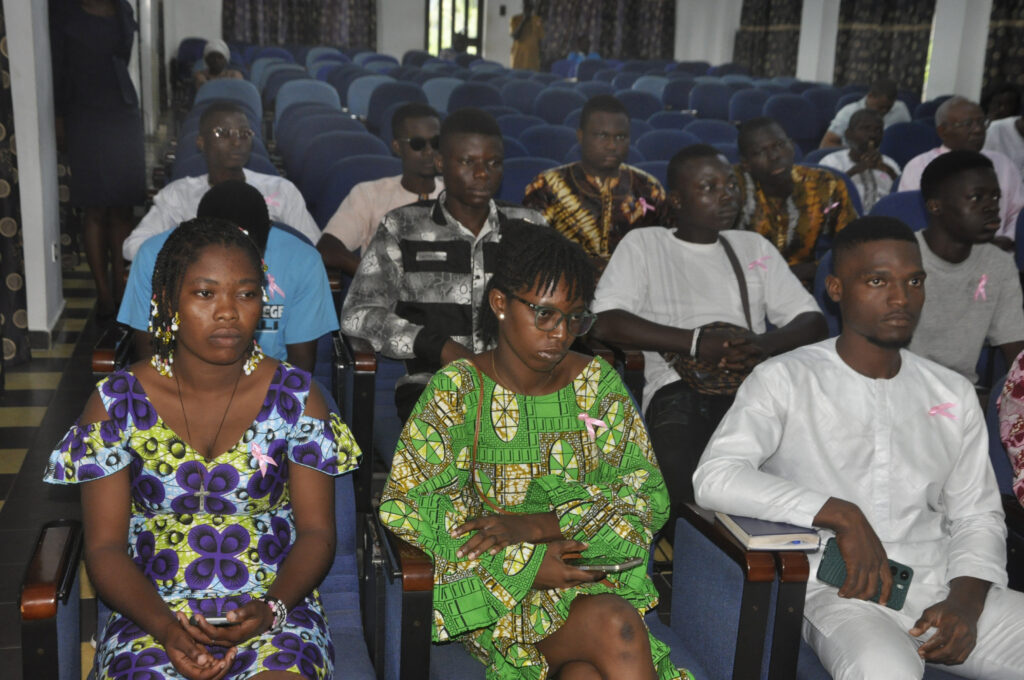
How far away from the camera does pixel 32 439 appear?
153 inches

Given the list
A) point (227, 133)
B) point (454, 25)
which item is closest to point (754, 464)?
point (227, 133)

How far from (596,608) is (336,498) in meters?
0.58

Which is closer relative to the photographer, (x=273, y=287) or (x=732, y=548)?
(x=732, y=548)

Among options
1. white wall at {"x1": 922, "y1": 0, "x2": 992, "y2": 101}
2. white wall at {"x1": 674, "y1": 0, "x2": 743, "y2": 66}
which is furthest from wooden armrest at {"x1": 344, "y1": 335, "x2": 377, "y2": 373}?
white wall at {"x1": 674, "y1": 0, "x2": 743, "y2": 66}

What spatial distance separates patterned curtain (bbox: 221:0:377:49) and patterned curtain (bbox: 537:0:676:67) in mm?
3279

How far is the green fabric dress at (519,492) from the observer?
1.83 m

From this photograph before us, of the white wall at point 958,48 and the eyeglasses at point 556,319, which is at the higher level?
the white wall at point 958,48

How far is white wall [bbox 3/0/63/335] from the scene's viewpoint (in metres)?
4.54

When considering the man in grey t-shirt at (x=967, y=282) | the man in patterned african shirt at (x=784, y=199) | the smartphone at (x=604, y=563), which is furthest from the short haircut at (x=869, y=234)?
the man in patterned african shirt at (x=784, y=199)

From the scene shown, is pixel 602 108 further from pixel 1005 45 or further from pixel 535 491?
pixel 1005 45

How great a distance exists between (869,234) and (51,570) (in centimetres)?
166

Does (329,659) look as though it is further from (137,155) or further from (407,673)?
(137,155)

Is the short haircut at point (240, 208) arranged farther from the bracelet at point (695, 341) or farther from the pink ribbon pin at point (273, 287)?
the bracelet at point (695, 341)

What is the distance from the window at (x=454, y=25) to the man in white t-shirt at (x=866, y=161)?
12638 millimetres
